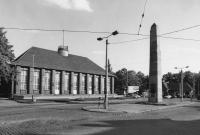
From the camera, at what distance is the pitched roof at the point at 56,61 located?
6259cm

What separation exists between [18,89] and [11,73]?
1389 cm

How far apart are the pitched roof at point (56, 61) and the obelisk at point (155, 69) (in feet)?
102

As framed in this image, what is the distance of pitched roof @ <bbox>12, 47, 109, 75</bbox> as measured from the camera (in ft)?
205

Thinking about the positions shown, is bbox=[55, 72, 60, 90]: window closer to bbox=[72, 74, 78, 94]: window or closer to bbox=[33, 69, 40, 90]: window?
bbox=[72, 74, 78, 94]: window

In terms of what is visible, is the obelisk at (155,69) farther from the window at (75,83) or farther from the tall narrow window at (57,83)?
the window at (75,83)

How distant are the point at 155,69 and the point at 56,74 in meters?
34.9

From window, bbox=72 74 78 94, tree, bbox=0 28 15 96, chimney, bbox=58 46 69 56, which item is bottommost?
window, bbox=72 74 78 94

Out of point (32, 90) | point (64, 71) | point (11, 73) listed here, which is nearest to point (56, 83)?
point (64, 71)

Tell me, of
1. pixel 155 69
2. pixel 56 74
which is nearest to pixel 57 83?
pixel 56 74

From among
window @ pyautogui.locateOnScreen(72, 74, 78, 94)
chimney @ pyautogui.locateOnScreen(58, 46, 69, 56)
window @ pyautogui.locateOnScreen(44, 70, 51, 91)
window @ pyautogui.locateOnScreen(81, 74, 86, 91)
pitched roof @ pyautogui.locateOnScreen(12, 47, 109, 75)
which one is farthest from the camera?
chimney @ pyautogui.locateOnScreen(58, 46, 69, 56)

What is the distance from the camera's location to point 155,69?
4034cm

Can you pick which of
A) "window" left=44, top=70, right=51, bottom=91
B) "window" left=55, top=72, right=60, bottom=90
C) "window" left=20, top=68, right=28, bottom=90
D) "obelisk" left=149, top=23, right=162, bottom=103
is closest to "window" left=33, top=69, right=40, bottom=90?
"window" left=44, top=70, right=51, bottom=91

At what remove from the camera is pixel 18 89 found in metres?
58.5

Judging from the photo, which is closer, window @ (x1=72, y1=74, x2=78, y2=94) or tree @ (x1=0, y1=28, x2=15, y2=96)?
tree @ (x1=0, y1=28, x2=15, y2=96)
